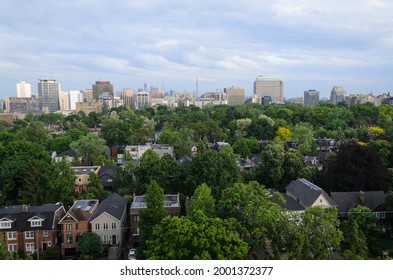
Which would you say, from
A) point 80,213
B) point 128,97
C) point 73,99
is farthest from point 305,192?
point 128,97

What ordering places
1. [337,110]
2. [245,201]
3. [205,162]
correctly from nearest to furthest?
1. [245,201]
2. [205,162]
3. [337,110]

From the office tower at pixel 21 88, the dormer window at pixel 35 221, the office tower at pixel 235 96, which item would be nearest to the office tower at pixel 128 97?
the office tower at pixel 235 96

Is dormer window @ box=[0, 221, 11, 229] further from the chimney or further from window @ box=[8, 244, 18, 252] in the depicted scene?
the chimney

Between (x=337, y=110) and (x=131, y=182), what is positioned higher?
(x=337, y=110)

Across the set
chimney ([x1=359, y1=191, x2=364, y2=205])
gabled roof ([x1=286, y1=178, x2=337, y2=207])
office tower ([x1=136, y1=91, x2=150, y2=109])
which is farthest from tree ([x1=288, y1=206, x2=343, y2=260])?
office tower ([x1=136, y1=91, x2=150, y2=109])

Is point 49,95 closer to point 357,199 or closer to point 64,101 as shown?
point 64,101

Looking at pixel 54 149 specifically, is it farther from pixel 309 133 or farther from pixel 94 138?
pixel 309 133

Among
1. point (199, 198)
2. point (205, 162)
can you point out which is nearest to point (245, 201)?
point (199, 198)

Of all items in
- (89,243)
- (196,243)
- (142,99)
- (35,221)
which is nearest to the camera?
(196,243)
